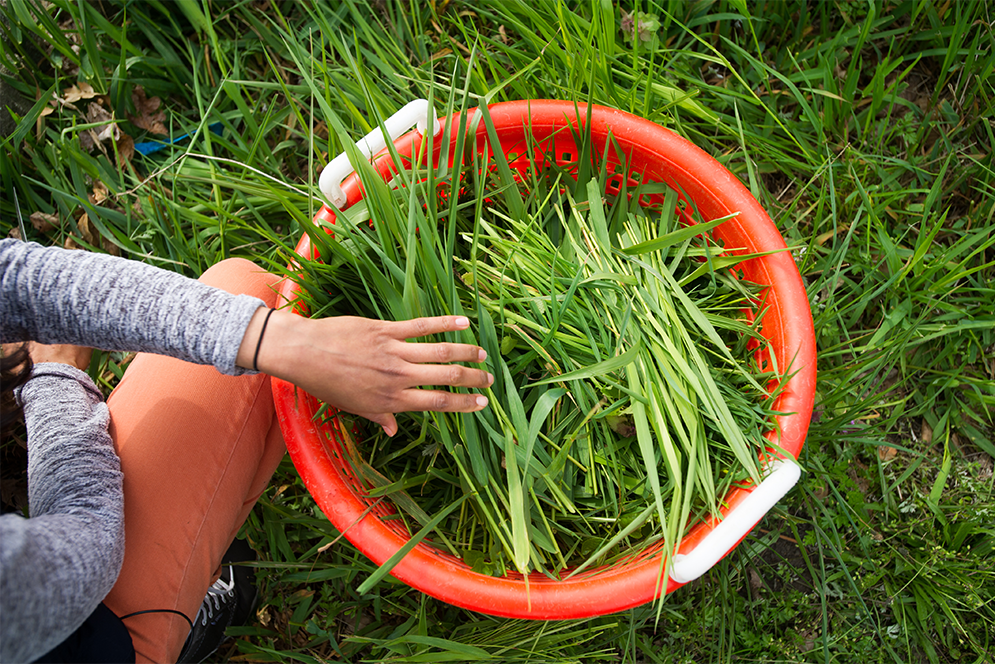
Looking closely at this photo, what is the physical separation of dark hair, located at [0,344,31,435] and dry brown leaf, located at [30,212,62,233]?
59cm

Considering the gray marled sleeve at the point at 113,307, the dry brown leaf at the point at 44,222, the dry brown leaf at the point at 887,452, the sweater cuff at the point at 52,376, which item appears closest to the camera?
the gray marled sleeve at the point at 113,307

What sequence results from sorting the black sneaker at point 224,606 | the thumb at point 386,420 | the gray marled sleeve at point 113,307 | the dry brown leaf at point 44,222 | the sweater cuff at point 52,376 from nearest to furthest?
the gray marled sleeve at point 113,307 < the thumb at point 386,420 < the sweater cuff at point 52,376 < the black sneaker at point 224,606 < the dry brown leaf at point 44,222

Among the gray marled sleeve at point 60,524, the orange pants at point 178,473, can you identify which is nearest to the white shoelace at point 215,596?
the orange pants at point 178,473

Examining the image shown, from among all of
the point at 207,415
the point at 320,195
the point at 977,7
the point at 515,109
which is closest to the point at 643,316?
the point at 515,109

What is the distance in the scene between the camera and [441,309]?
89 cm

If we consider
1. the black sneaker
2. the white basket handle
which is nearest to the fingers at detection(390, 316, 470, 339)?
the white basket handle

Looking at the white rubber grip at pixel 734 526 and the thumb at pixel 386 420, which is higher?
the thumb at pixel 386 420

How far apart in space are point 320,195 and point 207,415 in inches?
15.6

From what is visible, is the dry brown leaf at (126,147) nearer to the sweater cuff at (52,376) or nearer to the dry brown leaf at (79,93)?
the dry brown leaf at (79,93)

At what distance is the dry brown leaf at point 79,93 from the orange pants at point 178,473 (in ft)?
2.47

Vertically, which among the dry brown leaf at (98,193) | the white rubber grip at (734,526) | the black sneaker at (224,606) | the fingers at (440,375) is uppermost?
the dry brown leaf at (98,193)

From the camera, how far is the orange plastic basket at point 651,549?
847 mm

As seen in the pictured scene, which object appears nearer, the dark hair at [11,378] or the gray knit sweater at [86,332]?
the gray knit sweater at [86,332]

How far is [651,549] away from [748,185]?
0.83 m
